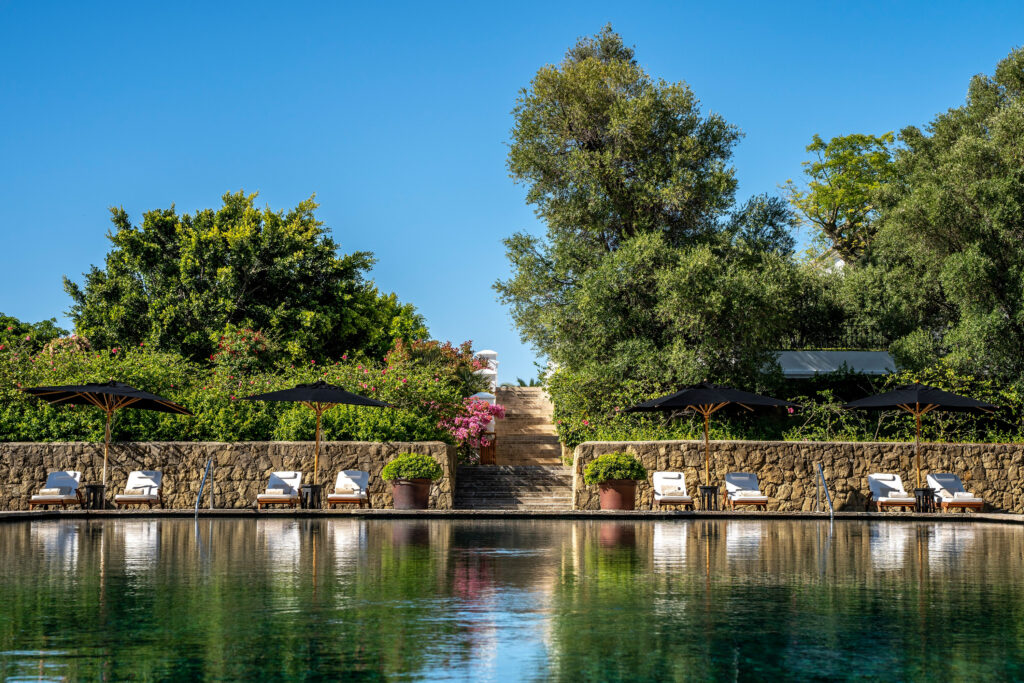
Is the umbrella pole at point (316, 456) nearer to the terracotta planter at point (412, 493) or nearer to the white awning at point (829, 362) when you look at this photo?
the terracotta planter at point (412, 493)

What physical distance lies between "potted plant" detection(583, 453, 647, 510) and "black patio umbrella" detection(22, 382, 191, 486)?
898cm

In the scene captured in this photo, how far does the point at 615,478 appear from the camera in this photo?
67.5ft

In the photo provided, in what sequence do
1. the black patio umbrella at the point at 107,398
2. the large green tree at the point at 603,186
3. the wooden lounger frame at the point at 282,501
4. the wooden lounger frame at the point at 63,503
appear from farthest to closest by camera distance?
the large green tree at the point at 603,186 < the wooden lounger frame at the point at 282,501 < the wooden lounger frame at the point at 63,503 < the black patio umbrella at the point at 107,398

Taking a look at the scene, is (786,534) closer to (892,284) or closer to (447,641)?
(447,641)

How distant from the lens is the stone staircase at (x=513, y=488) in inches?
886

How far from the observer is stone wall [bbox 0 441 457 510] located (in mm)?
21297

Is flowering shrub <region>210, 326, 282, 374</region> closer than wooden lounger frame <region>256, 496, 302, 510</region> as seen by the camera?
No

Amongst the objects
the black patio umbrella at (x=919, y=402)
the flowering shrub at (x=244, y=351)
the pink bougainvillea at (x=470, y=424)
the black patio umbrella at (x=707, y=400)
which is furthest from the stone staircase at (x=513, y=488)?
the flowering shrub at (x=244, y=351)

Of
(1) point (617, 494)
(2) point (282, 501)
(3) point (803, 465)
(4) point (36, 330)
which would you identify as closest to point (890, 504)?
(3) point (803, 465)

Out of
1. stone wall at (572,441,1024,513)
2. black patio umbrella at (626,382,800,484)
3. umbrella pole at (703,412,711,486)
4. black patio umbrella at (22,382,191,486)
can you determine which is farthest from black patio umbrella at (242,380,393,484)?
umbrella pole at (703,412,711,486)

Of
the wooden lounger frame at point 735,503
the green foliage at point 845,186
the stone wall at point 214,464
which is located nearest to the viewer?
the wooden lounger frame at point 735,503

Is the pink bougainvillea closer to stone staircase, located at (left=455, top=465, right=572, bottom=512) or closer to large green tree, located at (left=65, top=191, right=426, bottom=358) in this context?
stone staircase, located at (left=455, top=465, right=572, bottom=512)

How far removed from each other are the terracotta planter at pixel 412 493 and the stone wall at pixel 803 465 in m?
3.44

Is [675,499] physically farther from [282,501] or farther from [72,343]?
[72,343]
